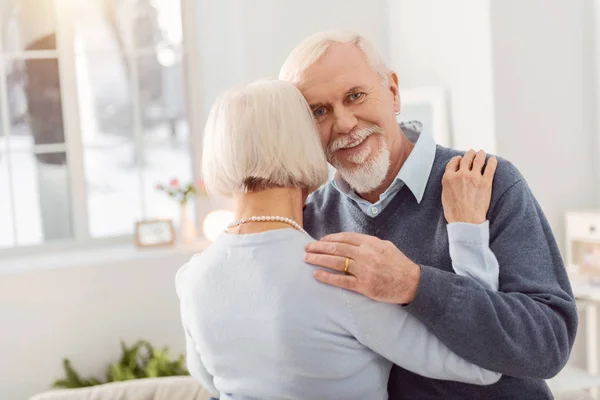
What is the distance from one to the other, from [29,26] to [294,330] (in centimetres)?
395

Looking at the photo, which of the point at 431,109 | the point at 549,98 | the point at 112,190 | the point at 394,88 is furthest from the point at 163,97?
the point at 394,88

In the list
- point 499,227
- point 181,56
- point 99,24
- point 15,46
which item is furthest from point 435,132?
point 499,227

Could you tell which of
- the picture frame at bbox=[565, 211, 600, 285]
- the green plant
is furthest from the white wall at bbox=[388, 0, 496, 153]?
the green plant

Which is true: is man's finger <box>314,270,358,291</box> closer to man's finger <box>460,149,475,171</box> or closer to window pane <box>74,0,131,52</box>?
man's finger <box>460,149,475,171</box>

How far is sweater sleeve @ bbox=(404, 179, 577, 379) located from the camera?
149cm

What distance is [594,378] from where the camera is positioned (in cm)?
342

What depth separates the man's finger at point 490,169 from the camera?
Answer: 1.68 metres

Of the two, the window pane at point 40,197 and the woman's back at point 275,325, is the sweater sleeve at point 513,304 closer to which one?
the woman's back at point 275,325

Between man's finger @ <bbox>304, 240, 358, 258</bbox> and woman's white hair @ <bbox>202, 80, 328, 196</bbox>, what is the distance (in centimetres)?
14

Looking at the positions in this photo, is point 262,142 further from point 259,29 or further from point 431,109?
point 259,29

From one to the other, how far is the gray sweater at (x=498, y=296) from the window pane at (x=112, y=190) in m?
3.35

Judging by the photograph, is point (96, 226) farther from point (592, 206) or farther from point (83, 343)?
point (592, 206)

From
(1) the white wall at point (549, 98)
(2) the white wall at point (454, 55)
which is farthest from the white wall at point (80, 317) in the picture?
(1) the white wall at point (549, 98)

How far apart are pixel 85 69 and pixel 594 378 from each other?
3362 millimetres
